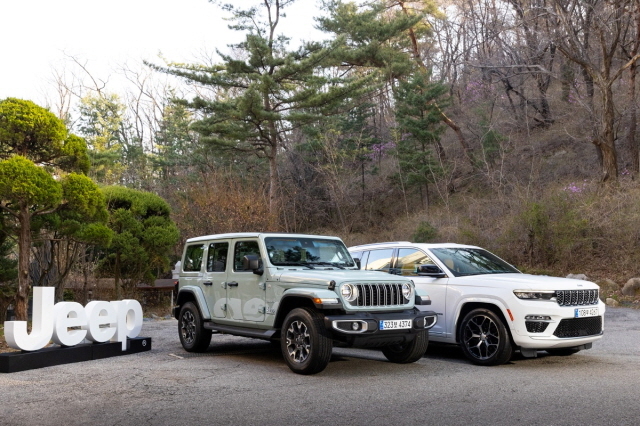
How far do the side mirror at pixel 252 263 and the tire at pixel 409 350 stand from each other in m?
2.18

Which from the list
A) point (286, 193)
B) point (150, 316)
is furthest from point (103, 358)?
point (286, 193)

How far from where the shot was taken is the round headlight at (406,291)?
330 inches

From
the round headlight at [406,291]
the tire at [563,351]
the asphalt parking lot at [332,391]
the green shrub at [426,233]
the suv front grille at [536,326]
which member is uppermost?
the green shrub at [426,233]

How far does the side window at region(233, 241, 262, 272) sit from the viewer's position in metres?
9.41

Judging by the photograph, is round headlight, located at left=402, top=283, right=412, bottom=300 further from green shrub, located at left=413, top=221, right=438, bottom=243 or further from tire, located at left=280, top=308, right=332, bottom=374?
green shrub, located at left=413, top=221, right=438, bottom=243

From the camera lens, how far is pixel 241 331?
922cm

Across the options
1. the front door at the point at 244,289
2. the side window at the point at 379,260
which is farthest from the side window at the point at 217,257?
the side window at the point at 379,260

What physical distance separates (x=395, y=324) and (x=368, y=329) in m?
0.44

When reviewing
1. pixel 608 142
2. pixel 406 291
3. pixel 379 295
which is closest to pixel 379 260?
pixel 406 291

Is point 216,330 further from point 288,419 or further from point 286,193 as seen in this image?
point 286,193

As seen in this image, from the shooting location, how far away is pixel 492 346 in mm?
8484

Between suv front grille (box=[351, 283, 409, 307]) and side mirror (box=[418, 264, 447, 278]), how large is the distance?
1.15 metres

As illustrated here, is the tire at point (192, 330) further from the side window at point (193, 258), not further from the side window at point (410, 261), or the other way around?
the side window at point (410, 261)

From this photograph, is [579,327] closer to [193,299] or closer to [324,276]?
[324,276]
